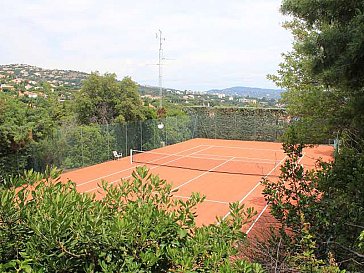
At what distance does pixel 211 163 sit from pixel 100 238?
1841 cm

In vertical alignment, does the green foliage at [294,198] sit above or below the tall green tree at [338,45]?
below

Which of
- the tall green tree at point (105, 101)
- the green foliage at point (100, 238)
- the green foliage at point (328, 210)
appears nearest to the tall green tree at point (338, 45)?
the green foliage at point (328, 210)

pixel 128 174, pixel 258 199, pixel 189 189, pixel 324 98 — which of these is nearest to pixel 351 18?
pixel 324 98

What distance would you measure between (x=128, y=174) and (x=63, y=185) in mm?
14542

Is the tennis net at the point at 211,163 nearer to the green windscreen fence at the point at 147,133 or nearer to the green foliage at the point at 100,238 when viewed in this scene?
the green windscreen fence at the point at 147,133

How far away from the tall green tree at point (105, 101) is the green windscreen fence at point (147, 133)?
2.15m

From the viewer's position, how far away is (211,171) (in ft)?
59.1

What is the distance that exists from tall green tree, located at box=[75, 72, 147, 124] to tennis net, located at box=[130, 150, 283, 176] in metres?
3.67

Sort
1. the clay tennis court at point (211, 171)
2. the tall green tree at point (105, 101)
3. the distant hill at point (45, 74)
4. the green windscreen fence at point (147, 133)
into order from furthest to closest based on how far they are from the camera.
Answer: the distant hill at point (45, 74), the tall green tree at point (105, 101), the green windscreen fence at point (147, 133), the clay tennis court at point (211, 171)

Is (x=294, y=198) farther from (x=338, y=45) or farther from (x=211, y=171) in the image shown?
(x=211, y=171)

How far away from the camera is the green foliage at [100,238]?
2.01 metres

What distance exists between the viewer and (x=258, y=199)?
12664 mm

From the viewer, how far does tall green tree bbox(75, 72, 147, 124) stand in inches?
990

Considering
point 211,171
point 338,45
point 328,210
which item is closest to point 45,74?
point 211,171
